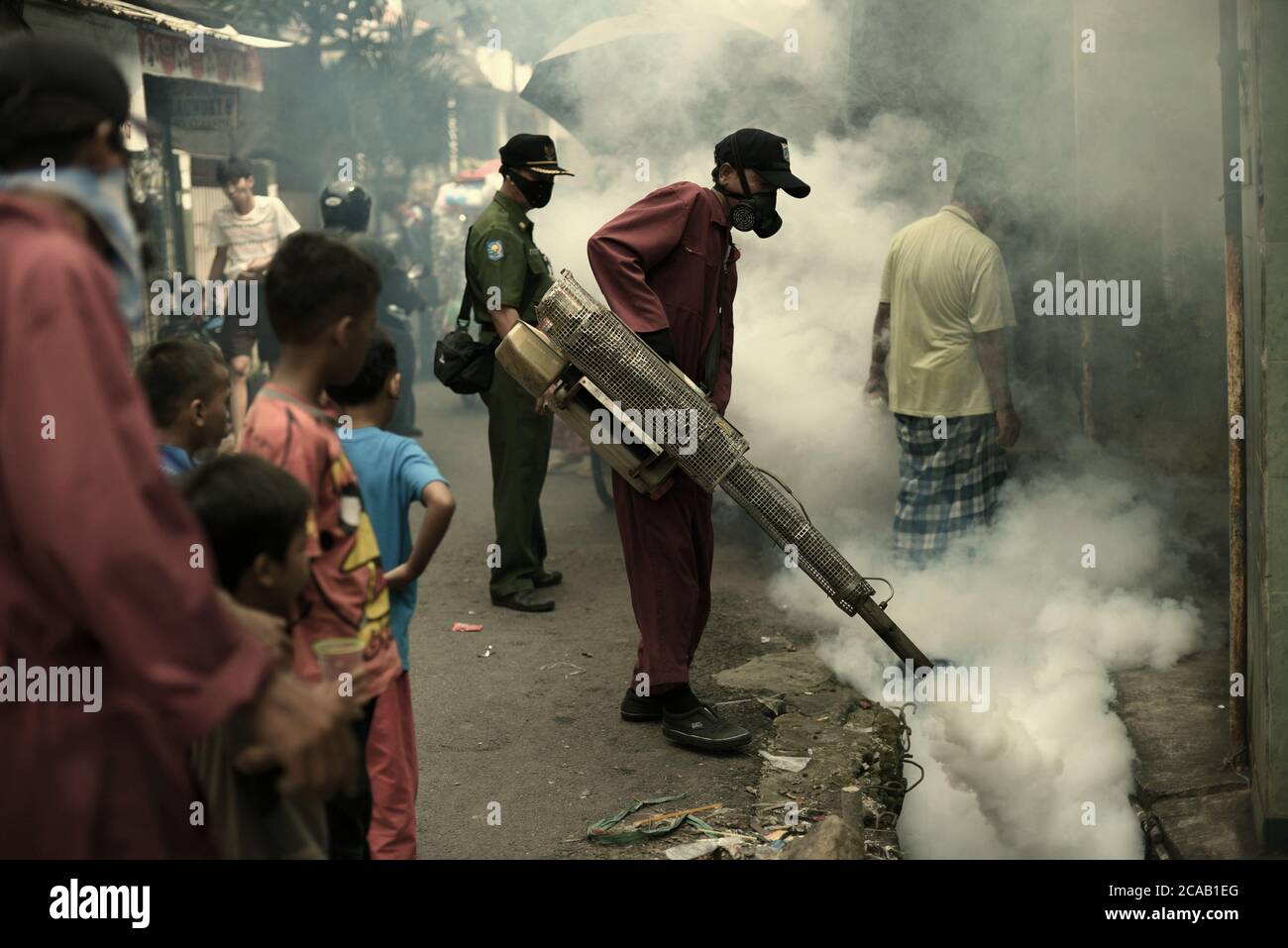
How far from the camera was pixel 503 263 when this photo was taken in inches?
236

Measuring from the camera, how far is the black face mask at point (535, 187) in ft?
20.1

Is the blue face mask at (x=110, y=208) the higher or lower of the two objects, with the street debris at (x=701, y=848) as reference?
higher

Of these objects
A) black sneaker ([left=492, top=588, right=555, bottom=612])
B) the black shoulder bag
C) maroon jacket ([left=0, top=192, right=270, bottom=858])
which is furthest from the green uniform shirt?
maroon jacket ([left=0, top=192, right=270, bottom=858])

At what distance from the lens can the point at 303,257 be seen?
8.05ft

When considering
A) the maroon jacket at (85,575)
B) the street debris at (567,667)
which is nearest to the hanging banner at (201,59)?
the street debris at (567,667)

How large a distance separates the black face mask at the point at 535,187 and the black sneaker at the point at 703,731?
8.44 ft

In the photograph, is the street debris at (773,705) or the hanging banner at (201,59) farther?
the hanging banner at (201,59)

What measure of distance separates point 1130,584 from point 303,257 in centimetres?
475

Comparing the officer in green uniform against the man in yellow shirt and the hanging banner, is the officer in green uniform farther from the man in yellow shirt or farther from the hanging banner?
the hanging banner

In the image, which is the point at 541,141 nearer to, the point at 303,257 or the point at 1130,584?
the point at 1130,584

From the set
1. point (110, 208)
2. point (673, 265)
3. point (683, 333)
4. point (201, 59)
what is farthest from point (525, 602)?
point (201, 59)

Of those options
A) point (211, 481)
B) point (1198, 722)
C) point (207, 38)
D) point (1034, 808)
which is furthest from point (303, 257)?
point (207, 38)

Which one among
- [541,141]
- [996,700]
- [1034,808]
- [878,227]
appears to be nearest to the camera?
[1034,808]

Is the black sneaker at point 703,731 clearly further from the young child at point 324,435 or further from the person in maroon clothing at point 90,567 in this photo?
the person in maroon clothing at point 90,567
